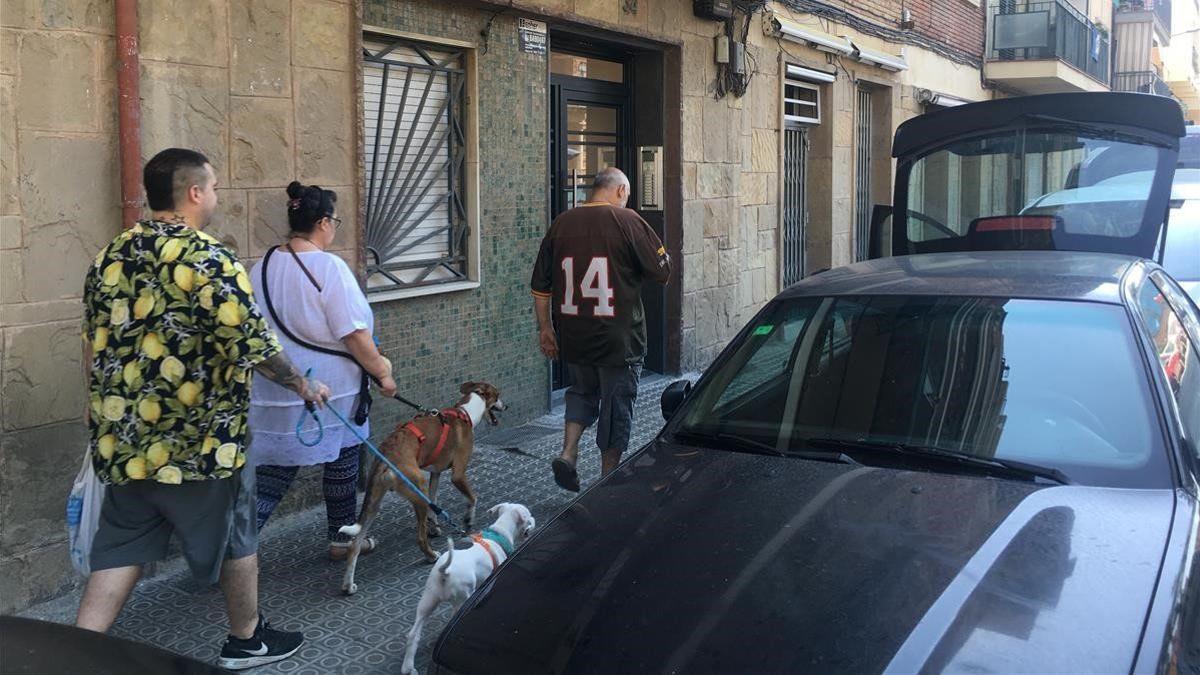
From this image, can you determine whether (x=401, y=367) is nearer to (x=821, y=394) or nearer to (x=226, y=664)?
(x=226, y=664)

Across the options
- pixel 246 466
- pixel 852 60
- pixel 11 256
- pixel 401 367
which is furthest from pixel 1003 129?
pixel 852 60

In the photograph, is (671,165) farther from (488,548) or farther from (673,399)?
(488,548)

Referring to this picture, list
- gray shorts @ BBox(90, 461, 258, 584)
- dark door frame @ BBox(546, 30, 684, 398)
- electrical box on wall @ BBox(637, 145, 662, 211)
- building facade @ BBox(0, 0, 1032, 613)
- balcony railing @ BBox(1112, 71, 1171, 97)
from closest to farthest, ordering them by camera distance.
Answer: gray shorts @ BBox(90, 461, 258, 584)
building facade @ BBox(0, 0, 1032, 613)
dark door frame @ BBox(546, 30, 684, 398)
electrical box on wall @ BBox(637, 145, 662, 211)
balcony railing @ BBox(1112, 71, 1171, 97)

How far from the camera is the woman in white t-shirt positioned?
14.6 feet

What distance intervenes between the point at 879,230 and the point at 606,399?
264 cm

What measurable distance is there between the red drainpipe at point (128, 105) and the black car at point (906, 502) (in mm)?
2509

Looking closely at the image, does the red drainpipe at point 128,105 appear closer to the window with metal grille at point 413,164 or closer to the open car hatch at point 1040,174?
the window with metal grille at point 413,164

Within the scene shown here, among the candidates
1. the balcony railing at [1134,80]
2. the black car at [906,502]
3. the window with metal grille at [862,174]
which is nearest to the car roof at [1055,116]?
the black car at [906,502]

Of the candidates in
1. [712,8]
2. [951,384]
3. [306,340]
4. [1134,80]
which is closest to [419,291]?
[306,340]

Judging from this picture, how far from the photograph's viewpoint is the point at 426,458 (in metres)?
5.02

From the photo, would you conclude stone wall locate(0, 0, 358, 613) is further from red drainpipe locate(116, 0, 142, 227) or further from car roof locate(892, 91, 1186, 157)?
car roof locate(892, 91, 1186, 157)

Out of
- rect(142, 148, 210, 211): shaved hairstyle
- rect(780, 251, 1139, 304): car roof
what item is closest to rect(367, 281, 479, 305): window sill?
rect(142, 148, 210, 211): shaved hairstyle

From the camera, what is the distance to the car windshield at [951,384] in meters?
3.16

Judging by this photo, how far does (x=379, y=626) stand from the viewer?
4406mm
